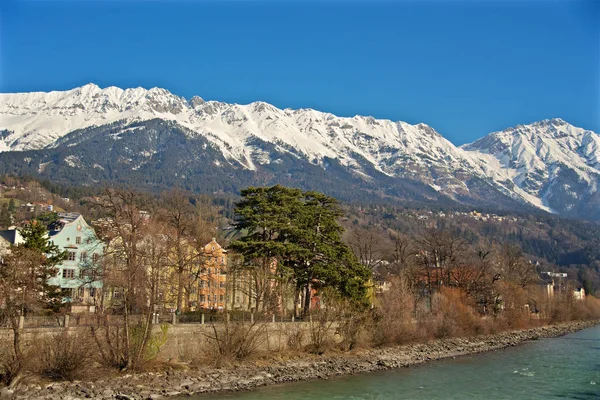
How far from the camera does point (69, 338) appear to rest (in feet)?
117

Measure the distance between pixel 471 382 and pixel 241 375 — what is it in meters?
15.8

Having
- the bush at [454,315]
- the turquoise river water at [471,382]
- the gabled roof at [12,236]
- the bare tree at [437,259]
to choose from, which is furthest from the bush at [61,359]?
the bare tree at [437,259]

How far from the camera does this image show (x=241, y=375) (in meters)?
40.7

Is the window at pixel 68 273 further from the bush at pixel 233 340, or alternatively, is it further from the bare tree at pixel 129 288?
the bush at pixel 233 340

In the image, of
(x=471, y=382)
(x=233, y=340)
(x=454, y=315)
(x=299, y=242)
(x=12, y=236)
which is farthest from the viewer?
(x=454, y=315)

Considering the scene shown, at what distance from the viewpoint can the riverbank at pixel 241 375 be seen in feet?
109

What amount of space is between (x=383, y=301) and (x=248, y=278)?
13418 mm

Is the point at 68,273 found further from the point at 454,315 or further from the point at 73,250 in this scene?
the point at 454,315

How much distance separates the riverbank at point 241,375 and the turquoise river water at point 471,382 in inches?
58.1

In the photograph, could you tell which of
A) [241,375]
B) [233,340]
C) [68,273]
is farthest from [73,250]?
[241,375]

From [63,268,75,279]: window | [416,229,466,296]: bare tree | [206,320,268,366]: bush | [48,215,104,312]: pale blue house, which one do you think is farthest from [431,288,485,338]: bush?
[63,268,75,279]: window

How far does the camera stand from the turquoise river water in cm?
3762

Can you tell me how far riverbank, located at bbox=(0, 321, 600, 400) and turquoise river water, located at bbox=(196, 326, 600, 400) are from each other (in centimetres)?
148

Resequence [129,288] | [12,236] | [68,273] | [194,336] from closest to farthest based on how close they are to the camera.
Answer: [129,288], [194,336], [12,236], [68,273]
